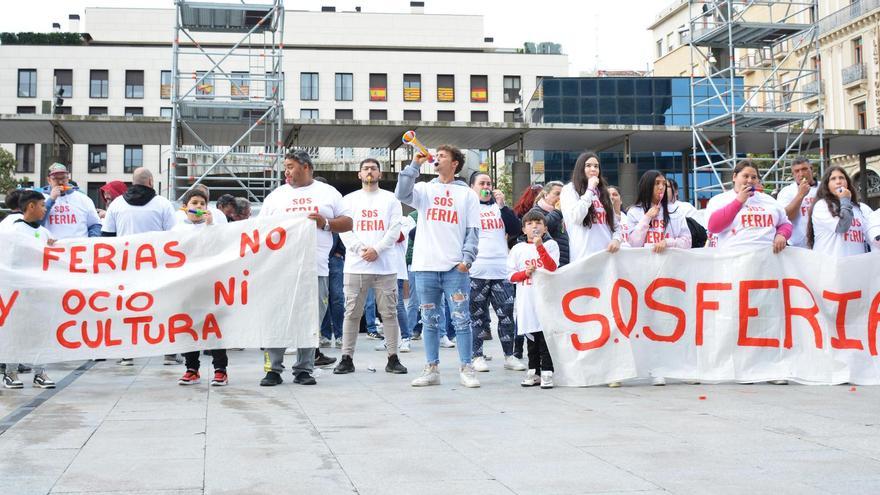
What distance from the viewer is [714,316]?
7.64 m

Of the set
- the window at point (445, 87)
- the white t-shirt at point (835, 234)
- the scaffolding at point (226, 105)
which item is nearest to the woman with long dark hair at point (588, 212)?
the white t-shirt at point (835, 234)

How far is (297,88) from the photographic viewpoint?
243 feet

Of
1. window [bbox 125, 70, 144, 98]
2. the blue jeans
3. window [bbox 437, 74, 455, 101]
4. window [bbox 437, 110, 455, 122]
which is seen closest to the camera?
the blue jeans

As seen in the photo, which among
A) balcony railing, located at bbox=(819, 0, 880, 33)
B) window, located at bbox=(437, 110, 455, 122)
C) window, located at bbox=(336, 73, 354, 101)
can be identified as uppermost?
window, located at bbox=(336, 73, 354, 101)

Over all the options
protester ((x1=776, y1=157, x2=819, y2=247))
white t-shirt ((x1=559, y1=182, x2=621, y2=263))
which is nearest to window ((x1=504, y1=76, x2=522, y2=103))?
protester ((x1=776, y1=157, x2=819, y2=247))

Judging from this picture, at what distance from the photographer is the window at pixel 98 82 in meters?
72.2

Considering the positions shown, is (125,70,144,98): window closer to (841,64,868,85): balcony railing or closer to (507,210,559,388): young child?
(841,64,868,85): balcony railing

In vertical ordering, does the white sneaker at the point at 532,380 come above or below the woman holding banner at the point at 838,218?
below

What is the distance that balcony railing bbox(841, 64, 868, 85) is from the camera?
50750mm

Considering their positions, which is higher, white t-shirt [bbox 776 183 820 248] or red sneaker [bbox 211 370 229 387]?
white t-shirt [bbox 776 183 820 248]

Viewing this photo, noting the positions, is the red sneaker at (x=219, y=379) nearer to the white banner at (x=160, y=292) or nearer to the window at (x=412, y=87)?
the white banner at (x=160, y=292)

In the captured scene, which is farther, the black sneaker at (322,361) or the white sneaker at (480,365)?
the black sneaker at (322,361)

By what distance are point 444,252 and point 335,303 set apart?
3441mm

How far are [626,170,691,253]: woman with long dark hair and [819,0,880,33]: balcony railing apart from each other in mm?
48644
